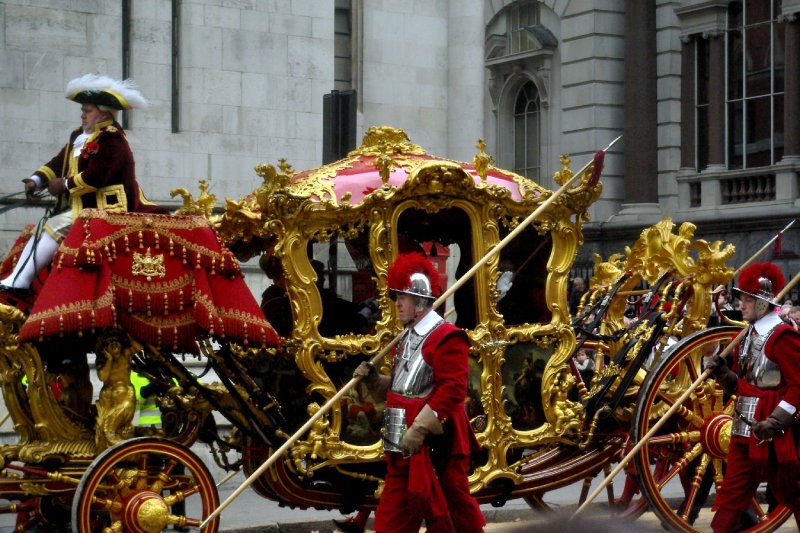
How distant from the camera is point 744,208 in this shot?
25.6 meters

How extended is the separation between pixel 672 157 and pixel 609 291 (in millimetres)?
18023

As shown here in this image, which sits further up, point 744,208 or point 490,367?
point 744,208

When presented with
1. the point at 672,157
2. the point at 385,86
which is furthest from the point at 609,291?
the point at 672,157

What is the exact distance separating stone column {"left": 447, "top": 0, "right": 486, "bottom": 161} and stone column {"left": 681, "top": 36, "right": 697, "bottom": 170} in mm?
11005

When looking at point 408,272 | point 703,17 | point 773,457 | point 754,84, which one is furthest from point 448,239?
point 703,17

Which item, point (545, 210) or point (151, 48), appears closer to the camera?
point (545, 210)

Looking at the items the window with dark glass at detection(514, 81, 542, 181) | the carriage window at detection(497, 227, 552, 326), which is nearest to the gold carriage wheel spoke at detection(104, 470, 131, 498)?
the carriage window at detection(497, 227, 552, 326)

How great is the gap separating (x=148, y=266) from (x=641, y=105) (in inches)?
817

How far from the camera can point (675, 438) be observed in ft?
33.4

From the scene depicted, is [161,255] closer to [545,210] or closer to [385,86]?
[545,210]

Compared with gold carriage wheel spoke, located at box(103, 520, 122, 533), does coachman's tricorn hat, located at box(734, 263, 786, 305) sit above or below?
above

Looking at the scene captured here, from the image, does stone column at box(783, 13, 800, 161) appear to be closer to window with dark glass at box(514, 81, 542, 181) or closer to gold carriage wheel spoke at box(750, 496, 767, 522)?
window with dark glass at box(514, 81, 542, 181)

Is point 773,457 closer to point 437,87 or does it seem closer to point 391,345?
point 391,345

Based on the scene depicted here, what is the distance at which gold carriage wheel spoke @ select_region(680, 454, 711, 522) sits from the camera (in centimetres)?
1010
